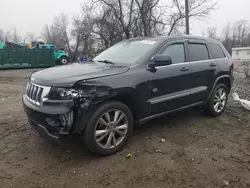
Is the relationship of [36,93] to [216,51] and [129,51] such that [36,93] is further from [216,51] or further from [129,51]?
[216,51]

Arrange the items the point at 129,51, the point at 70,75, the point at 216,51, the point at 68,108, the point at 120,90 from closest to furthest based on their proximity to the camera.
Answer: the point at 68,108 < the point at 70,75 < the point at 120,90 < the point at 129,51 < the point at 216,51

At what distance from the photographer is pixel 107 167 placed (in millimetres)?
2771

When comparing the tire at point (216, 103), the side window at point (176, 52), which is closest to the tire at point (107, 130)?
the side window at point (176, 52)

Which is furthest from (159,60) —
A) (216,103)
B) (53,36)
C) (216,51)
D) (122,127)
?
(53,36)

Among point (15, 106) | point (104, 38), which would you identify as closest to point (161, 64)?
point (15, 106)

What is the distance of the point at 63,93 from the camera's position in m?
2.61

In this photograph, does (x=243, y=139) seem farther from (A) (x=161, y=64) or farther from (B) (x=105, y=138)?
(B) (x=105, y=138)

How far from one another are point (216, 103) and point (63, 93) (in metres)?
3.52

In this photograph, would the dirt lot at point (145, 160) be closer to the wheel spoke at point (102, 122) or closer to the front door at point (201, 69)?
the wheel spoke at point (102, 122)

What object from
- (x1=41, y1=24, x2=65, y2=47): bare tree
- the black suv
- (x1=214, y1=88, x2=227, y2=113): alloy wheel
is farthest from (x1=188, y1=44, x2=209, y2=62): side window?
(x1=41, y1=24, x2=65, y2=47): bare tree

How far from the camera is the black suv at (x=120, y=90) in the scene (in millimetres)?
2625

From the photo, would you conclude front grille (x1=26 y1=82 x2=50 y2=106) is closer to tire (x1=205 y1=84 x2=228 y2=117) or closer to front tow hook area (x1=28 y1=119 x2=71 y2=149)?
front tow hook area (x1=28 y1=119 x2=71 y2=149)

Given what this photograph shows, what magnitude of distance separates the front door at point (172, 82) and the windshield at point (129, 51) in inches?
11.3

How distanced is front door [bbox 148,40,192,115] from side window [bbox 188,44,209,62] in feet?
0.57
